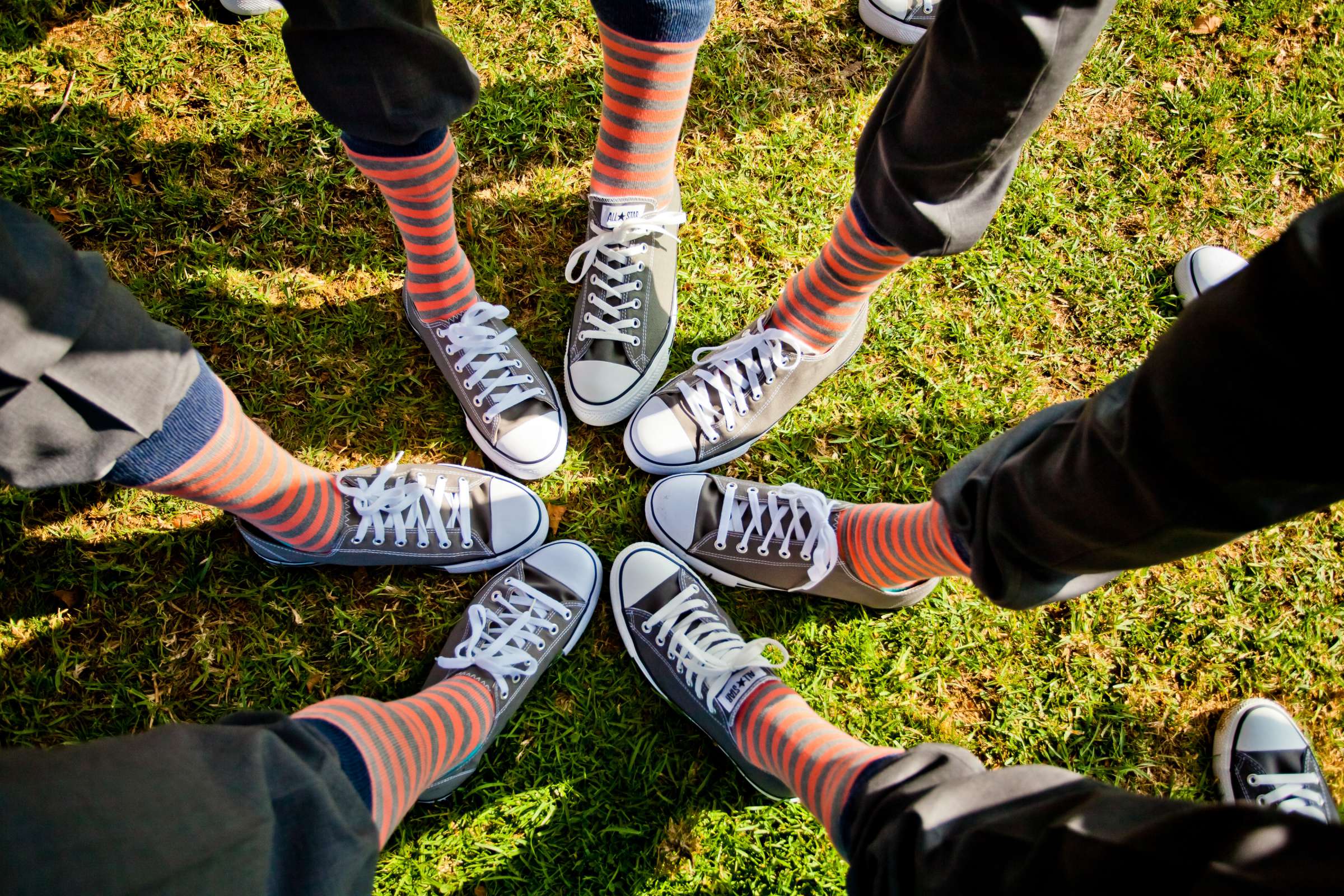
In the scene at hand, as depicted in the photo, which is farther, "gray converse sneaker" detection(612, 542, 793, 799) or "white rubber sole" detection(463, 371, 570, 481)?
"white rubber sole" detection(463, 371, 570, 481)

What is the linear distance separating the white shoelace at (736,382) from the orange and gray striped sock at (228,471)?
0.91m

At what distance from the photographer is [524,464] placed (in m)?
1.83

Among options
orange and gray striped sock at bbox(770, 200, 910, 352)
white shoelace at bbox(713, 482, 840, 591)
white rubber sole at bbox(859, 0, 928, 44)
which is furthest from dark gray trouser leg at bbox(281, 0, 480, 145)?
white rubber sole at bbox(859, 0, 928, 44)

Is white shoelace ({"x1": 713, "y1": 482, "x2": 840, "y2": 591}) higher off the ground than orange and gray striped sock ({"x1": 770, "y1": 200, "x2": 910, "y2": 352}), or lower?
lower

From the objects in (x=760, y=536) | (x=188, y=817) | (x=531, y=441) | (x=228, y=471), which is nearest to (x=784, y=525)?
(x=760, y=536)

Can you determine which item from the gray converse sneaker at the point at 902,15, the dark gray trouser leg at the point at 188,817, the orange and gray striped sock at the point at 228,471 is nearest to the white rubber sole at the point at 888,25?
the gray converse sneaker at the point at 902,15

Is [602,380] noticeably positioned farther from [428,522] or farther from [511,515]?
[428,522]

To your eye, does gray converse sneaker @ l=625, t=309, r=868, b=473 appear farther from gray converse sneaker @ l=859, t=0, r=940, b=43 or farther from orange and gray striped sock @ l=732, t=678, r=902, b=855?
gray converse sneaker @ l=859, t=0, r=940, b=43

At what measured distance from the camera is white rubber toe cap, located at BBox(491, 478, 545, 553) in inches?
70.6

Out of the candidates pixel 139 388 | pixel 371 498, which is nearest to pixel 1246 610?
pixel 371 498

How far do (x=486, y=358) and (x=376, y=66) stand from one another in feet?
2.53

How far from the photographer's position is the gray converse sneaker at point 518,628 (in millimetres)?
1650

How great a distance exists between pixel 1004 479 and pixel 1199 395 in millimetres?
319

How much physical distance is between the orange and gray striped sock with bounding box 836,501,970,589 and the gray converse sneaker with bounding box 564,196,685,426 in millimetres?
648
